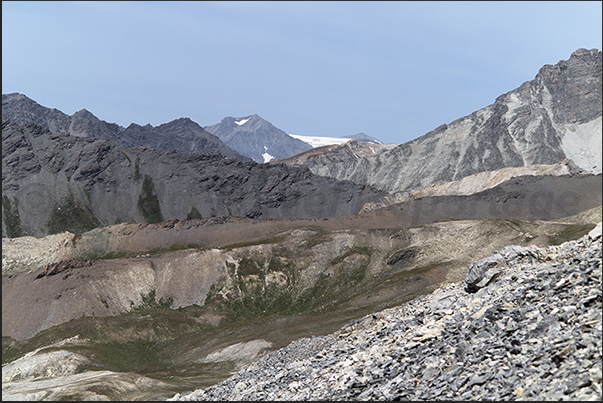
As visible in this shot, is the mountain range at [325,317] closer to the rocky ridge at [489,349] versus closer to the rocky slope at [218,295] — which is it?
the rocky ridge at [489,349]

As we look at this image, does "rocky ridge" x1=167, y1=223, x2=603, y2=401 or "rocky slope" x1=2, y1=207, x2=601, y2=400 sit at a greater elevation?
"rocky ridge" x1=167, y1=223, x2=603, y2=401

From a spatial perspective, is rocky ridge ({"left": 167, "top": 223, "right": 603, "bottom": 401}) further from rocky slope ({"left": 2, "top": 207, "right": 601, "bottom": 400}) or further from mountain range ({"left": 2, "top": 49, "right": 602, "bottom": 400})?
rocky slope ({"left": 2, "top": 207, "right": 601, "bottom": 400})

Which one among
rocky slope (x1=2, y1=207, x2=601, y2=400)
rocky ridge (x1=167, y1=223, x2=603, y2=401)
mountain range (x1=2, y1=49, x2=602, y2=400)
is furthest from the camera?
rocky slope (x1=2, y1=207, x2=601, y2=400)

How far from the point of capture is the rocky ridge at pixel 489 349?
2183cm

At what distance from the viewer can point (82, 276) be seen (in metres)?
166

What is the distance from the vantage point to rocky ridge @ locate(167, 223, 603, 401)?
71.6ft

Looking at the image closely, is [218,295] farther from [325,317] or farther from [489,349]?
[489,349]

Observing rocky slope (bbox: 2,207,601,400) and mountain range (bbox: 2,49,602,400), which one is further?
rocky slope (bbox: 2,207,601,400)

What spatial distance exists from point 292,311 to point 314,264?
24.0m

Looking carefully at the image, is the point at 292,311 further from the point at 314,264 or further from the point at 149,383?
the point at 149,383

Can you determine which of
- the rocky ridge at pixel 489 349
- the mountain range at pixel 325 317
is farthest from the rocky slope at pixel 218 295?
the rocky ridge at pixel 489 349

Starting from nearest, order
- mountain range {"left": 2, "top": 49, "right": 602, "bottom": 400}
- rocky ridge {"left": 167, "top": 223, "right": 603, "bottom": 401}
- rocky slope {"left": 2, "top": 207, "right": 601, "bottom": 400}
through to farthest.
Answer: rocky ridge {"left": 167, "top": 223, "right": 603, "bottom": 401}, mountain range {"left": 2, "top": 49, "right": 602, "bottom": 400}, rocky slope {"left": 2, "top": 207, "right": 601, "bottom": 400}

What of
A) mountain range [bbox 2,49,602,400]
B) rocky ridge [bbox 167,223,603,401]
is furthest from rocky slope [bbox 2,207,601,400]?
rocky ridge [bbox 167,223,603,401]

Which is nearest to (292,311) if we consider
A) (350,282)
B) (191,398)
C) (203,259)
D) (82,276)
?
(350,282)
